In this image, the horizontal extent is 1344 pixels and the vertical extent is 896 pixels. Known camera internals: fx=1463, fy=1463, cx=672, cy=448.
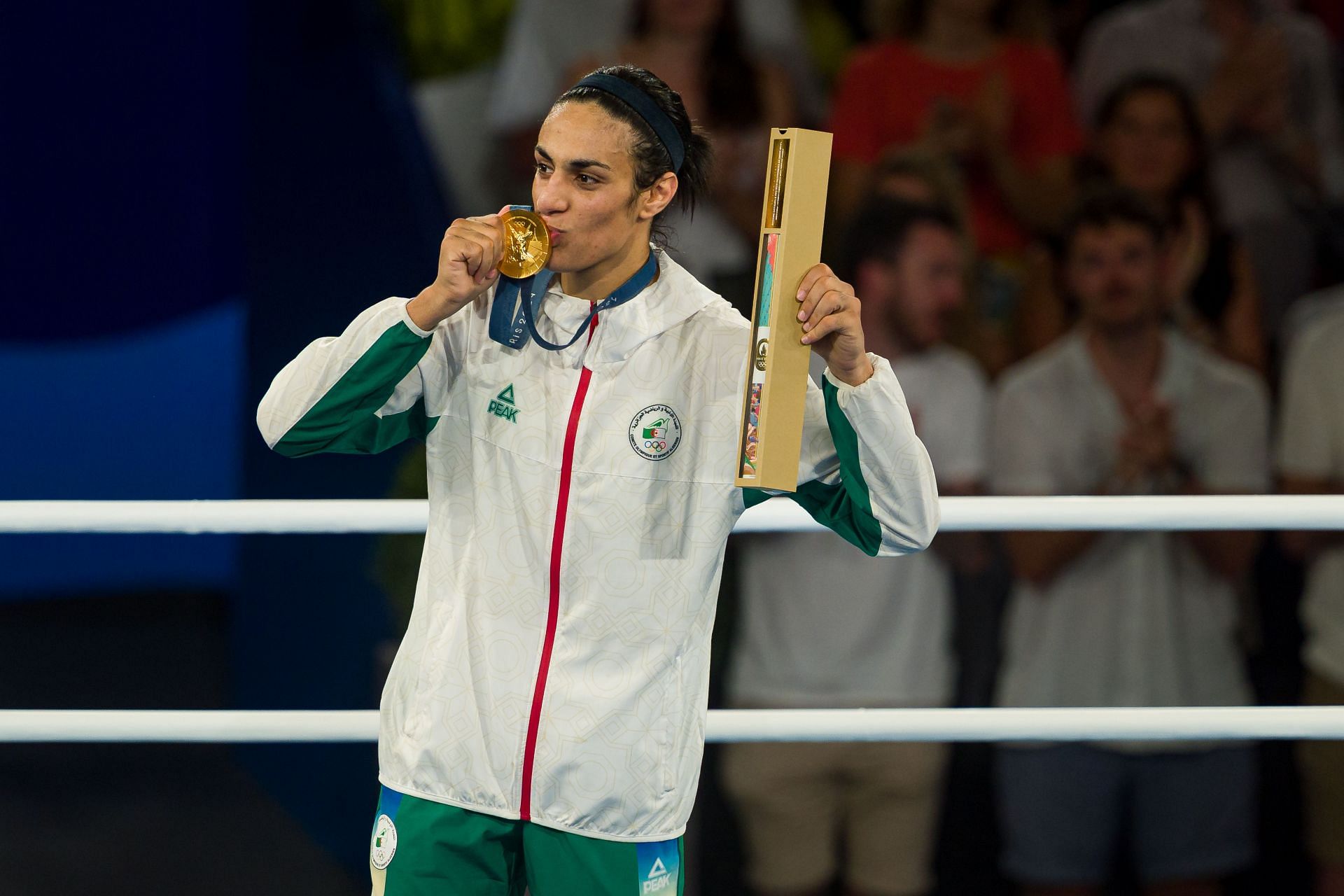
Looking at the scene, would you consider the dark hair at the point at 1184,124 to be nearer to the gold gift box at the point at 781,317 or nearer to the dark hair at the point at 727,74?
the dark hair at the point at 727,74

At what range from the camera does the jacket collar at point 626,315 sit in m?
1.46

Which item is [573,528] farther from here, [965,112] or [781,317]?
[965,112]

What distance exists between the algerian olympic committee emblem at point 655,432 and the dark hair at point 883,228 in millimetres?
1538

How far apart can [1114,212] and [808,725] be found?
148cm

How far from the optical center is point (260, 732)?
6.19ft

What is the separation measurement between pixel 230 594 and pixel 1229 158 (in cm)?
298

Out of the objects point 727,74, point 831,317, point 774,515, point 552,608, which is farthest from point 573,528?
point 727,74

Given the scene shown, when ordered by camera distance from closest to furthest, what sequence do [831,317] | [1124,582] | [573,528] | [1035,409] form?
1. [831,317]
2. [573,528]
3. [1124,582]
4. [1035,409]

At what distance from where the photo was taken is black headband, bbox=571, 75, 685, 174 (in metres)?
1.43

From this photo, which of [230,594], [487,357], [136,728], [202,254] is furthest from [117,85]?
[487,357]

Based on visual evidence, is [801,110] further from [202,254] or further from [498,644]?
[498,644]

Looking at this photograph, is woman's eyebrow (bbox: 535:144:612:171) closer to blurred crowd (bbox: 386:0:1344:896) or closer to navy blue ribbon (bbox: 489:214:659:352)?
navy blue ribbon (bbox: 489:214:659:352)

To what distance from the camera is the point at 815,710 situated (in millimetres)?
1896

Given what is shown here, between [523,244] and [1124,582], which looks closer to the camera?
[523,244]
